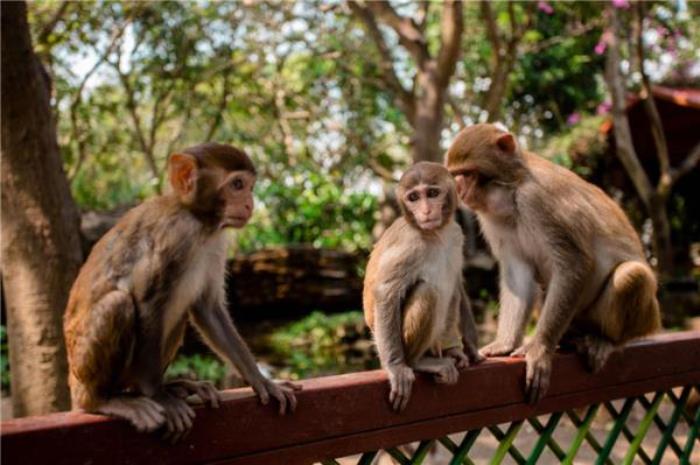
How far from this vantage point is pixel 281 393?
2.02m

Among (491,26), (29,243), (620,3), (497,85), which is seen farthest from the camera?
(620,3)

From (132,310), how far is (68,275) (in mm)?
2355

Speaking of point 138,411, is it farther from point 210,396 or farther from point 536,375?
point 536,375

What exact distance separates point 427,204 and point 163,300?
1076 millimetres

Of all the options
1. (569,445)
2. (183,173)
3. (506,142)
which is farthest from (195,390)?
(569,445)

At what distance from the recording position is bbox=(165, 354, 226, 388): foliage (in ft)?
31.1

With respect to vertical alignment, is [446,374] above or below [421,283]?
below

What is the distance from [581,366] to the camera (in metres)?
→ 2.87

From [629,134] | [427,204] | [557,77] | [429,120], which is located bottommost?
[427,204]

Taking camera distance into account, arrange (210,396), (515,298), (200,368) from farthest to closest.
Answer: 1. (200,368)
2. (515,298)
3. (210,396)

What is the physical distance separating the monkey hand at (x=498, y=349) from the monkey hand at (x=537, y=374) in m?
0.45

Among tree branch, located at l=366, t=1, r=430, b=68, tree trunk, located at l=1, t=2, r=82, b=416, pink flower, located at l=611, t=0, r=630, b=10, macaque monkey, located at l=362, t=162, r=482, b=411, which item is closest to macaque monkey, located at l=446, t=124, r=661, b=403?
macaque monkey, located at l=362, t=162, r=482, b=411

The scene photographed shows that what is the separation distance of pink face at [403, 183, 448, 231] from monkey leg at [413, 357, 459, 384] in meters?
0.53

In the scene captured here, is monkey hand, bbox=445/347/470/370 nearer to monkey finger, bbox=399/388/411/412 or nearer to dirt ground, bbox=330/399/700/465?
monkey finger, bbox=399/388/411/412
